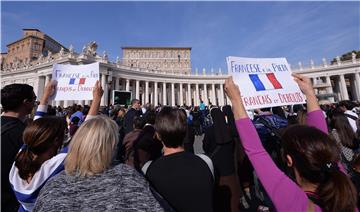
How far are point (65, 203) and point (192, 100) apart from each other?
60.3 metres

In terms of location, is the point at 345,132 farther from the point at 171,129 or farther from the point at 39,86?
the point at 39,86

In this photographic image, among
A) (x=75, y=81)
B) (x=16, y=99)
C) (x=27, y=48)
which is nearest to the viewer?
(x=16, y=99)

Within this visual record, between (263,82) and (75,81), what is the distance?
4037 mm

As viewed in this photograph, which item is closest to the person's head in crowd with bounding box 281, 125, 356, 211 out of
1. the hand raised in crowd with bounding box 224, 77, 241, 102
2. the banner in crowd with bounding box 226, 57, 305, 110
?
the hand raised in crowd with bounding box 224, 77, 241, 102

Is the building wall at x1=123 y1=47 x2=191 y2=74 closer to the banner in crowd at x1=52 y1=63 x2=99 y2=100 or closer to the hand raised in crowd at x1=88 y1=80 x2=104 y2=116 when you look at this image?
the banner in crowd at x1=52 y1=63 x2=99 y2=100

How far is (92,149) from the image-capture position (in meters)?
1.38

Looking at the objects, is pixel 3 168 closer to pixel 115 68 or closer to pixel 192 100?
pixel 115 68

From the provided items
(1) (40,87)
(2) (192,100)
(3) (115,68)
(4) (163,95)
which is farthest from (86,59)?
(2) (192,100)

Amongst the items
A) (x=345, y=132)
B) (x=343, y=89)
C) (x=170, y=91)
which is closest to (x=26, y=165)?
(x=345, y=132)

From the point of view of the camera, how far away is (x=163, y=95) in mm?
54594

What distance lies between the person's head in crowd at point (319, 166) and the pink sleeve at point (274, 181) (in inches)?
4.6

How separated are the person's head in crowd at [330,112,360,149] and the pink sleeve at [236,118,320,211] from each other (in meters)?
2.80

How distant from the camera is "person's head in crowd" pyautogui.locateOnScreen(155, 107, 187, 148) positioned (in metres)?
2.04

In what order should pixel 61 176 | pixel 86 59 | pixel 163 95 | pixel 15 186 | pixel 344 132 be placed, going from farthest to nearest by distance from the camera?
pixel 163 95, pixel 86 59, pixel 344 132, pixel 15 186, pixel 61 176
